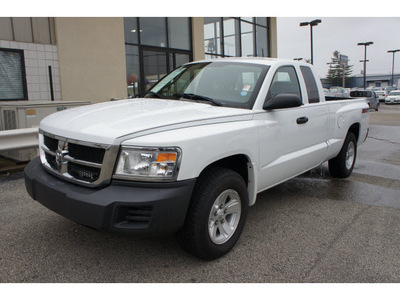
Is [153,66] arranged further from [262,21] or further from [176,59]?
[262,21]

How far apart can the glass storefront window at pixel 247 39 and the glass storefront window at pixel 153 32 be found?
5161 millimetres

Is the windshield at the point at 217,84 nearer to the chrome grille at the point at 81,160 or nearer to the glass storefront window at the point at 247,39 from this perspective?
the chrome grille at the point at 81,160

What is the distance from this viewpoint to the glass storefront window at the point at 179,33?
1321 cm

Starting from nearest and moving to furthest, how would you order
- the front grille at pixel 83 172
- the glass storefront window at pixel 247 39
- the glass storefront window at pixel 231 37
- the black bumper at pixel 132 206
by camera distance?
the black bumper at pixel 132 206
the front grille at pixel 83 172
the glass storefront window at pixel 231 37
the glass storefront window at pixel 247 39

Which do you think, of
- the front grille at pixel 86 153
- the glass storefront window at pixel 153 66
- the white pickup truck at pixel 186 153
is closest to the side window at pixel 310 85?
the white pickup truck at pixel 186 153

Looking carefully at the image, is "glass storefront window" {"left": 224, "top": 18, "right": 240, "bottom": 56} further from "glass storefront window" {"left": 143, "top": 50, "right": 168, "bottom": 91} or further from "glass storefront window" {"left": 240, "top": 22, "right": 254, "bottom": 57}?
"glass storefront window" {"left": 143, "top": 50, "right": 168, "bottom": 91}

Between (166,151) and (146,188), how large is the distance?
30cm

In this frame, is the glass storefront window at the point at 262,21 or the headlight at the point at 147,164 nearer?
the headlight at the point at 147,164

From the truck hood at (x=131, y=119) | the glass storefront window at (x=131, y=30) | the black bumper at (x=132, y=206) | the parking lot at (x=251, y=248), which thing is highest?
the glass storefront window at (x=131, y=30)

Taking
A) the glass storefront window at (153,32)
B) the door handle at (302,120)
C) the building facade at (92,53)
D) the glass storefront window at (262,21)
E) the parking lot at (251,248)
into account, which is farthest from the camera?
the glass storefront window at (262,21)

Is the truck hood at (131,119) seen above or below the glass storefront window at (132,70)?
below

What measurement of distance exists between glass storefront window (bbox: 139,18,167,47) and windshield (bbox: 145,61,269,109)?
844 centimetres

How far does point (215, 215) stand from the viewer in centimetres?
304

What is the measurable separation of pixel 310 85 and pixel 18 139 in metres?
4.47
